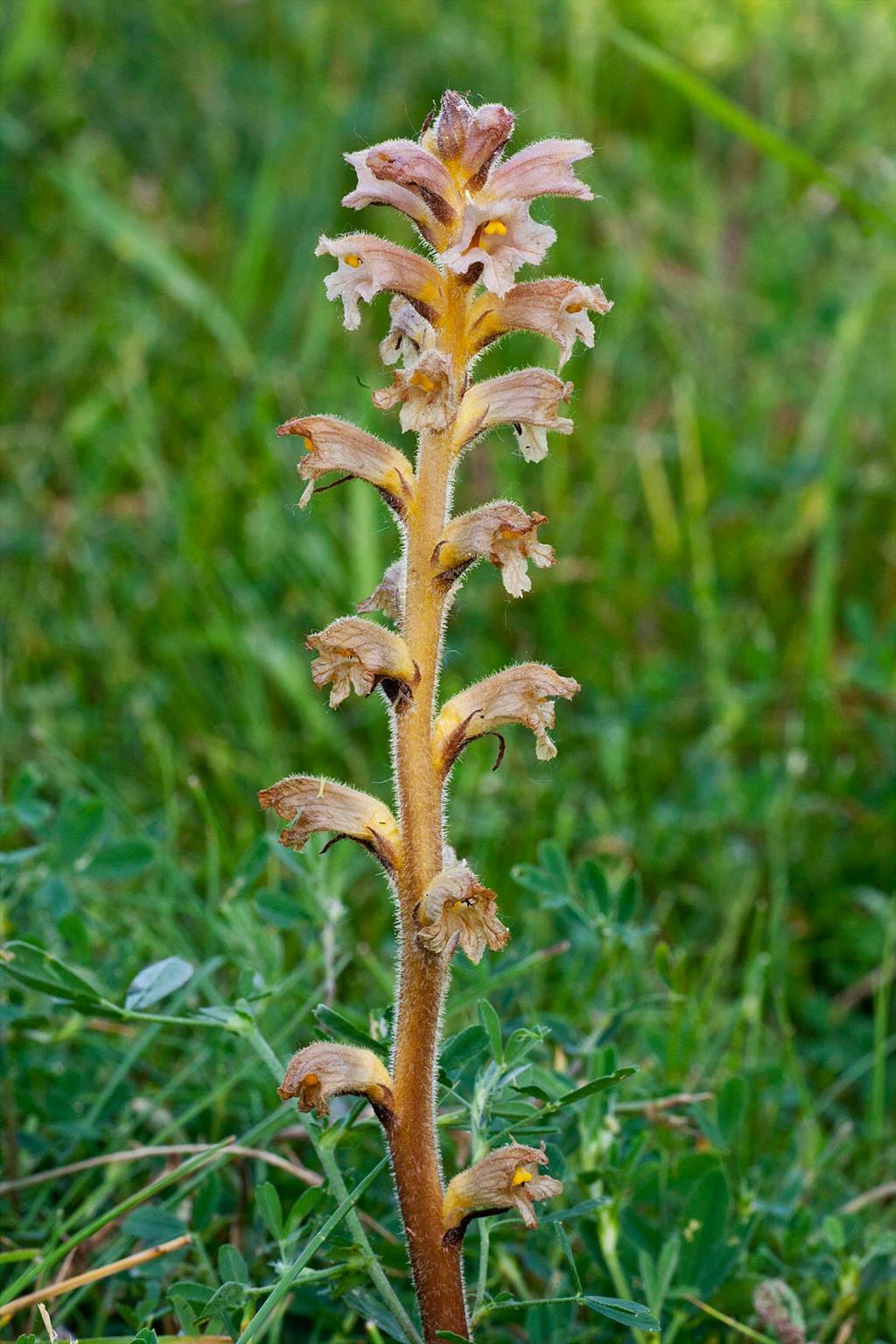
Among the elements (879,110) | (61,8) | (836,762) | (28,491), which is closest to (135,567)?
(28,491)

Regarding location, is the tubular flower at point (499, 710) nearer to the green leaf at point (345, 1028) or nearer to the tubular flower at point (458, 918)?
the tubular flower at point (458, 918)

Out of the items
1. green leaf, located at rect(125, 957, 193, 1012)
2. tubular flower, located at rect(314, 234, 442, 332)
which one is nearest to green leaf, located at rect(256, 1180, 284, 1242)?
green leaf, located at rect(125, 957, 193, 1012)

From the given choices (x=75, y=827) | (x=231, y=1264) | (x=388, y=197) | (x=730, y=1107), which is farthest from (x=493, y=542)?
(x=75, y=827)

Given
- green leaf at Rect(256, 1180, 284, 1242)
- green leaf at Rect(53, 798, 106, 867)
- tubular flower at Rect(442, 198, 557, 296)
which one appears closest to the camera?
tubular flower at Rect(442, 198, 557, 296)

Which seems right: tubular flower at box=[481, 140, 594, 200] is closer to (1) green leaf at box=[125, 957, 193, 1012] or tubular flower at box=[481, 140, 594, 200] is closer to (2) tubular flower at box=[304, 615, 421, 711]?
(2) tubular flower at box=[304, 615, 421, 711]

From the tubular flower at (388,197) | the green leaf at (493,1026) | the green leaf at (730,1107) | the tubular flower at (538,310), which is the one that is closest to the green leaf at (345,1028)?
the green leaf at (493,1026)

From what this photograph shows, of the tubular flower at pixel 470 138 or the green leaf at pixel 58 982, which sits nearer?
the tubular flower at pixel 470 138
